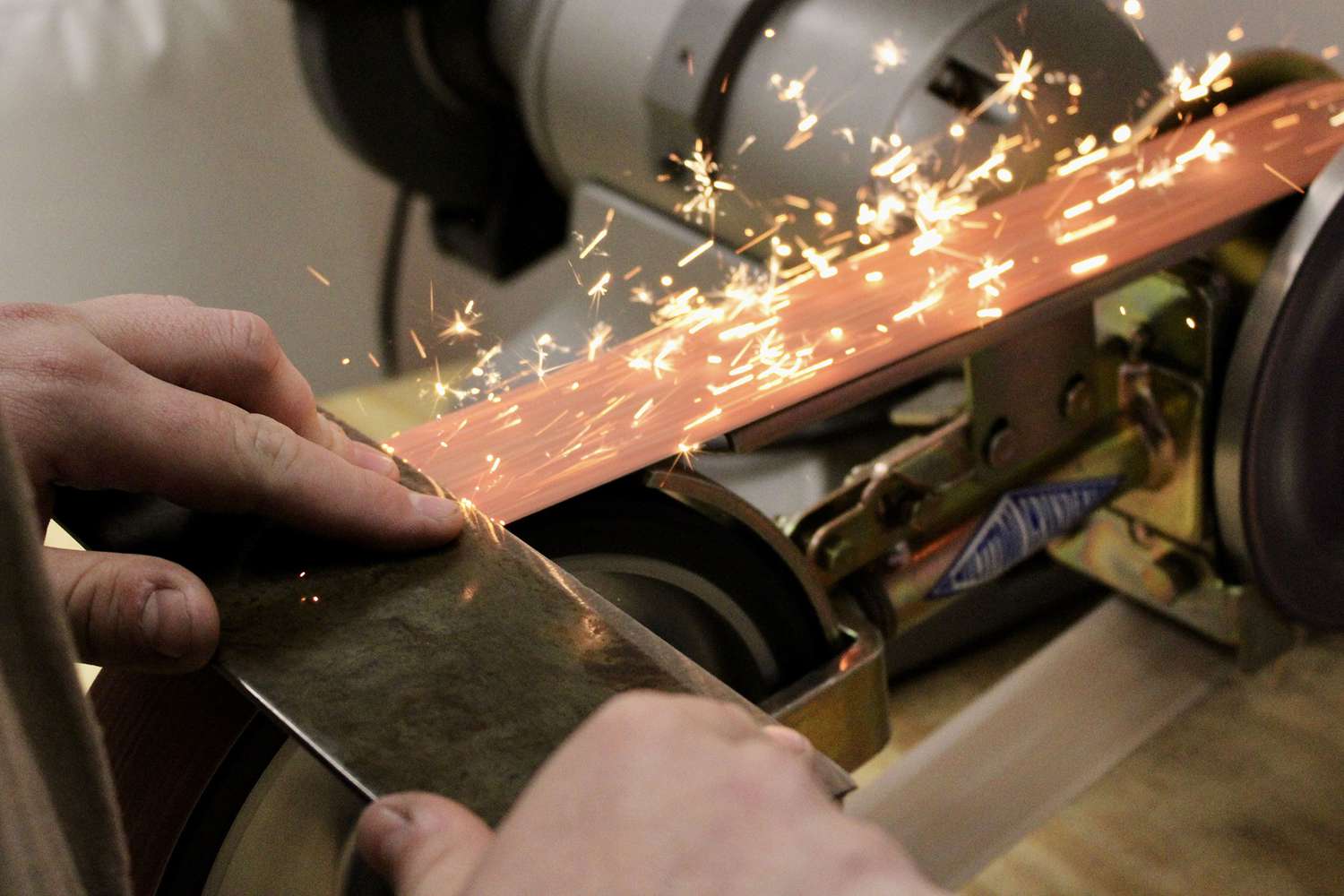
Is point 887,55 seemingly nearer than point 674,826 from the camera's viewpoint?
No

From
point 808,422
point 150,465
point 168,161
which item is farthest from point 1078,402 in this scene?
point 168,161

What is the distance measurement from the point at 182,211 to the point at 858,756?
5.70 ft

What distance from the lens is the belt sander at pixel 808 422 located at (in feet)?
2.24

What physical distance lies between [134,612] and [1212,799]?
101cm

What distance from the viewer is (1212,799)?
4.19ft

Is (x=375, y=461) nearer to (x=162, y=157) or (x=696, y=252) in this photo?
(x=696, y=252)

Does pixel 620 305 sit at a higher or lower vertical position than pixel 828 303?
lower

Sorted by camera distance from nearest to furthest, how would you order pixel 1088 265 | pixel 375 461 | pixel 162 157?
pixel 375 461 → pixel 1088 265 → pixel 162 157

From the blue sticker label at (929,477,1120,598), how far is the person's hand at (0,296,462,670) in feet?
1.83

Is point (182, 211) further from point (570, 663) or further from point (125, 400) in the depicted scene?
point (570, 663)

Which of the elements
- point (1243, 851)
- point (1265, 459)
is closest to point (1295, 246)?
point (1265, 459)

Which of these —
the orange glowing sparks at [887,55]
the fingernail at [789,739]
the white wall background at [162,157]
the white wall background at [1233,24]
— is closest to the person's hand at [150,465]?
the fingernail at [789,739]

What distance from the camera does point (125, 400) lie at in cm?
69

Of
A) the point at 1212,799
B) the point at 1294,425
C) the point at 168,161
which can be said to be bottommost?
the point at 1212,799
